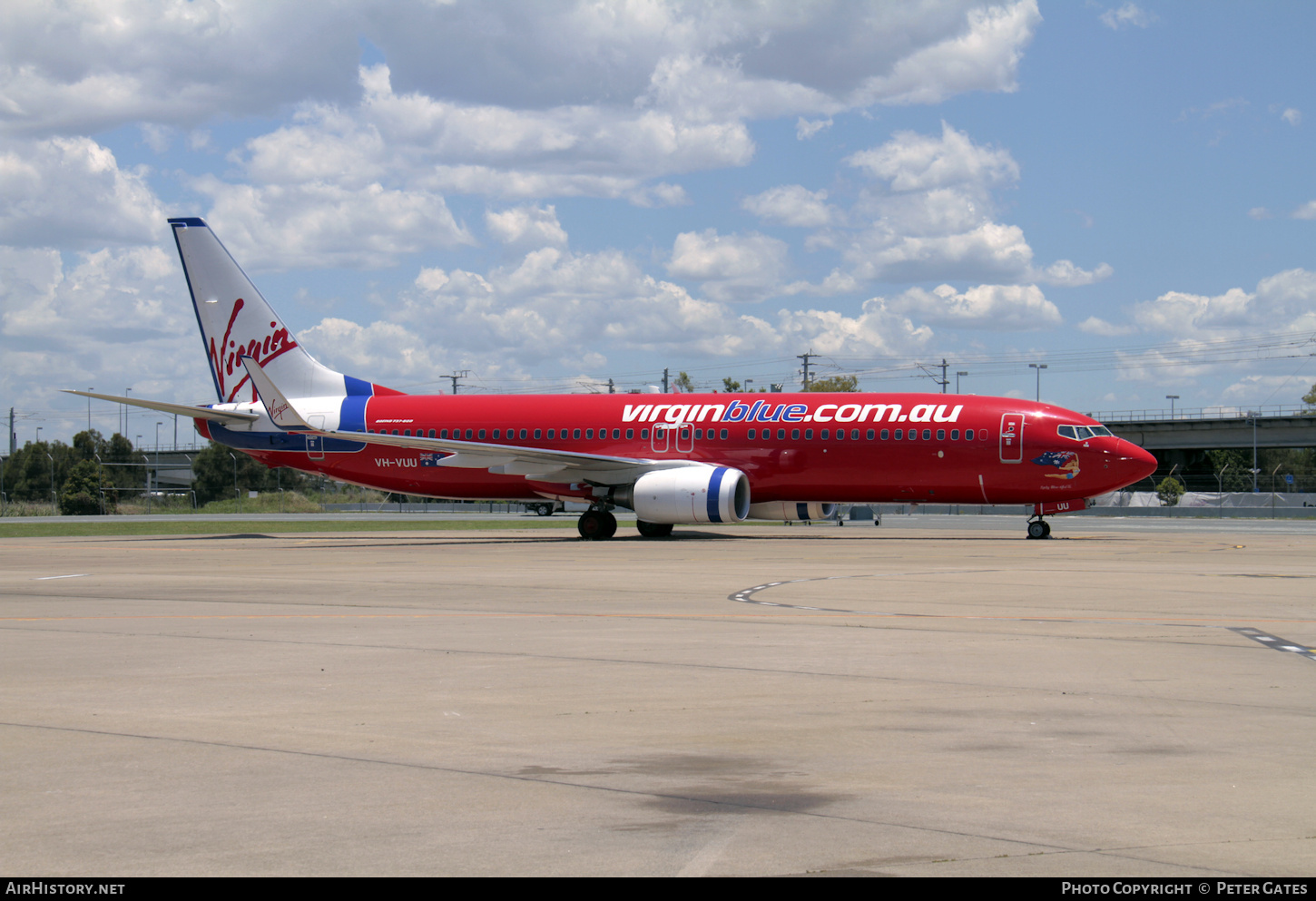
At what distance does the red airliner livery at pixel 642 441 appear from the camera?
3111 cm

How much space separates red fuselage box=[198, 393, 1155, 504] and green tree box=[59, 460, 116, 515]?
49229 mm

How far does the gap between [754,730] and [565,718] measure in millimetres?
1291

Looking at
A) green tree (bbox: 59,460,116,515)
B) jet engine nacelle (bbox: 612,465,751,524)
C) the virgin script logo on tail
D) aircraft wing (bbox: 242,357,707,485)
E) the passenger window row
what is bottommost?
green tree (bbox: 59,460,116,515)

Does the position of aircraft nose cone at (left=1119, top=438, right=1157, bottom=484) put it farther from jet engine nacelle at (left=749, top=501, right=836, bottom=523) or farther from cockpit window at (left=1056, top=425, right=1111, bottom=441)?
jet engine nacelle at (left=749, top=501, right=836, bottom=523)

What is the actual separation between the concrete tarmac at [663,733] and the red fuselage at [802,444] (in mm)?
14176

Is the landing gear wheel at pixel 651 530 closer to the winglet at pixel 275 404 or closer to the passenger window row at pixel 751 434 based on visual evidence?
the passenger window row at pixel 751 434

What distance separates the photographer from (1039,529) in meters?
32.8

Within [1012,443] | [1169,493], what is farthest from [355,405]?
[1169,493]

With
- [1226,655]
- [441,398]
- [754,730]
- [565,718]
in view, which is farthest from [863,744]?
[441,398]

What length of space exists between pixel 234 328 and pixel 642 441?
46.2 ft

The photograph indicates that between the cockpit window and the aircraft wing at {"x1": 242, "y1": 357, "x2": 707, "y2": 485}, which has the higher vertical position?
the cockpit window

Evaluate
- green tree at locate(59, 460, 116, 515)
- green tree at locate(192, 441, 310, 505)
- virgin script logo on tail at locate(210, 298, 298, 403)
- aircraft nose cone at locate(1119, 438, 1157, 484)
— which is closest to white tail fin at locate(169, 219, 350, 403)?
virgin script logo on tail at locate(210, 298, 298, 403)

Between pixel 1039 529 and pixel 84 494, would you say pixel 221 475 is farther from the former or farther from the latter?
pixel 1039 529

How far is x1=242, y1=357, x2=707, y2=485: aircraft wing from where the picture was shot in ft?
106
